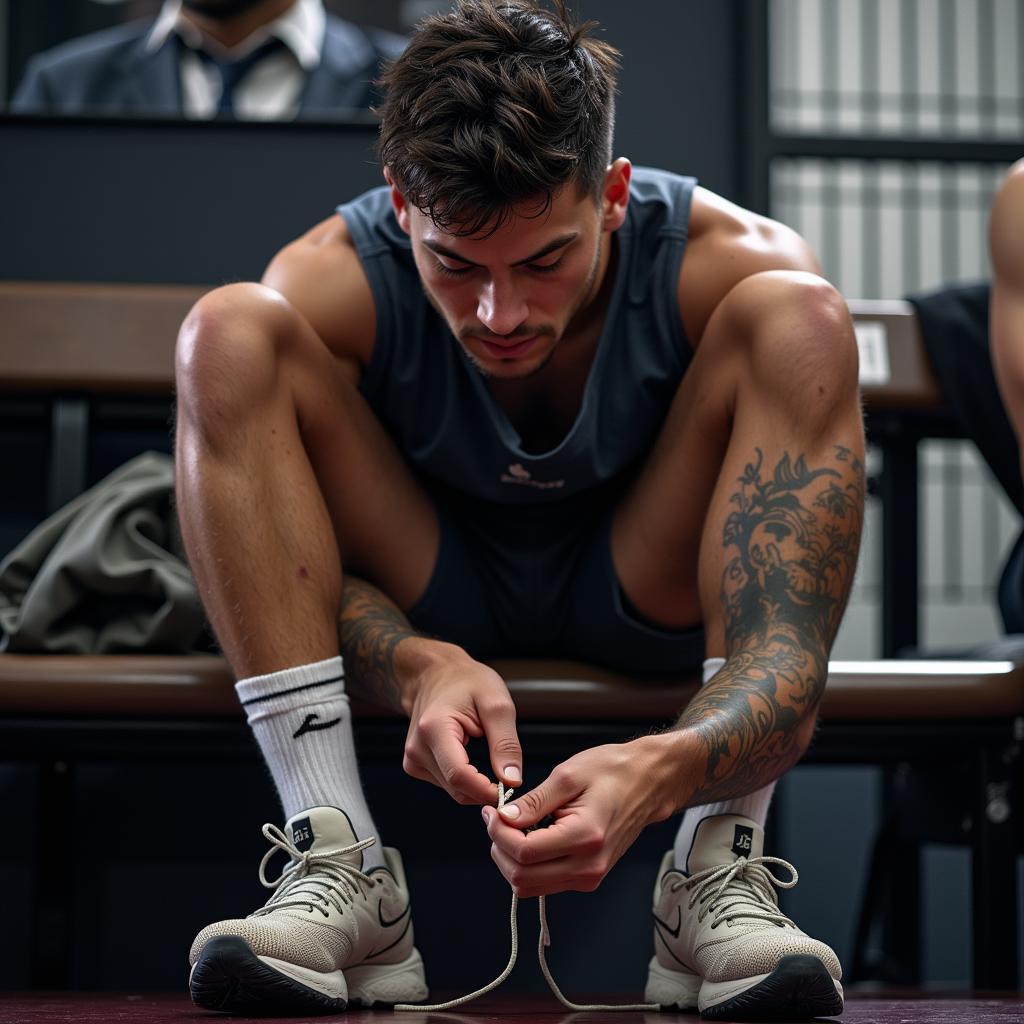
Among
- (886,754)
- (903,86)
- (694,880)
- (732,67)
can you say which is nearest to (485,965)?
(886,754)

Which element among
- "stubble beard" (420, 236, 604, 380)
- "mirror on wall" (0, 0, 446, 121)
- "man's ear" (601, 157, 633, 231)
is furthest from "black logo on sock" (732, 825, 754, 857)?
"mirror on wall" (0, 0, 446, 121)

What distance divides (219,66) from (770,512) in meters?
1.25

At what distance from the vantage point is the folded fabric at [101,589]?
129 cm

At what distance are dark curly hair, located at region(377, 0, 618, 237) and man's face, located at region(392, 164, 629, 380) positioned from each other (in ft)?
0.04

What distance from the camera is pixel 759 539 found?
3.26 feet

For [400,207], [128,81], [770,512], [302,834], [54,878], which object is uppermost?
[128,81]

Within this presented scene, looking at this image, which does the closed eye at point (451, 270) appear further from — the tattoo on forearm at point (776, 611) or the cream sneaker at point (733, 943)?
the cream sneaker at point (733, 943)

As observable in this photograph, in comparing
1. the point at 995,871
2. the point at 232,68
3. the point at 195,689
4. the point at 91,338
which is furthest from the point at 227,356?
the point at 232,68

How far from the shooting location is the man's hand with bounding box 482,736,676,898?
0.76m

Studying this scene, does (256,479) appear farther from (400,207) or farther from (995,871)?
(995,871)

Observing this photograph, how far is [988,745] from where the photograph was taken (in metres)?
1.37

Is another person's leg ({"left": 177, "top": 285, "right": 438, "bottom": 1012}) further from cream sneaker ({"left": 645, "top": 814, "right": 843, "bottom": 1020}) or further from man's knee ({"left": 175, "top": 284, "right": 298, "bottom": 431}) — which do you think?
cream sneaker ({"left": 645, "top": 814, "right": 843, "bottom": 1020})

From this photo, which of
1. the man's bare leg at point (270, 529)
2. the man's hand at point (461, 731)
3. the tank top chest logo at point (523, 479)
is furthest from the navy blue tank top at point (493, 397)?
the man's hand at point (461, 731)

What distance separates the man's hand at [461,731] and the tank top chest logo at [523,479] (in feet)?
0.77
